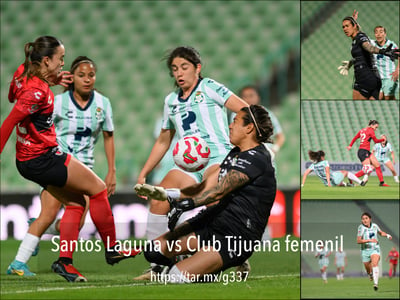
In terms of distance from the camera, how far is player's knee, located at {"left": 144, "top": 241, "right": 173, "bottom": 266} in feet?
12.8

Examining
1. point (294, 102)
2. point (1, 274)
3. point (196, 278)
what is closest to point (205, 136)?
point (196, 278)

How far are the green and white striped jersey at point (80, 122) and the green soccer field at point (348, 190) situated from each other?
194cm

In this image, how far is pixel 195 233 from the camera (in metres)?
3.78

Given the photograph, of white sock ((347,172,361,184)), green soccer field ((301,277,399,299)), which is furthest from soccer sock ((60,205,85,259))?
white sock ((347,172,361,184))

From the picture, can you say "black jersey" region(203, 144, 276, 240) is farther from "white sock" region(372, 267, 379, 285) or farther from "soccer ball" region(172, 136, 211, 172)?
"soccer ball" region(172, 136, 211, 172)

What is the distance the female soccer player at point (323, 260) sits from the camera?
3.43 metres

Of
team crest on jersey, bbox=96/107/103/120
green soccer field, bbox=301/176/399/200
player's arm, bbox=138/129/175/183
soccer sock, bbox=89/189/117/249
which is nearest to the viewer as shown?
green soccer field, bbox=301/176/399/200

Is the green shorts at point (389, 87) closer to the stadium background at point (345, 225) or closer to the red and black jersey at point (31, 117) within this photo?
the stadium background at point (345, 225)

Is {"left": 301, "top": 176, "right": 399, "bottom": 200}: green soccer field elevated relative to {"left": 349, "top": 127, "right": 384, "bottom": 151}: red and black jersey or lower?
lower

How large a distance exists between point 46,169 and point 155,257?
833 millimetres

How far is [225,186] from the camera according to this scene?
137 inches

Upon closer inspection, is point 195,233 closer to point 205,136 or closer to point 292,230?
point 205,136

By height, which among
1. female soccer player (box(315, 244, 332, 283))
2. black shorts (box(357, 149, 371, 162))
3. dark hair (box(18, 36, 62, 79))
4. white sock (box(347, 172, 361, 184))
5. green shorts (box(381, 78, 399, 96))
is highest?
dark hair (box(18, 36, 62, 79))

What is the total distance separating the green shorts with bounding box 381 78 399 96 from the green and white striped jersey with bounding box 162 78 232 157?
53.6 inches
